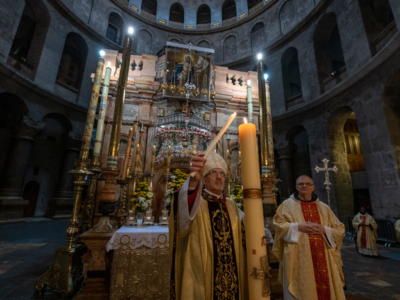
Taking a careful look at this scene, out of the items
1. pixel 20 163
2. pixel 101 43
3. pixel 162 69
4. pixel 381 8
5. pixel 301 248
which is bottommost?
pixel 301 248

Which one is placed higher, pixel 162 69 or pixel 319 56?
pixel 319 56

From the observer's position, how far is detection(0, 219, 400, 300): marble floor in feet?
10.9

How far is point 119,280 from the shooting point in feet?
9.60

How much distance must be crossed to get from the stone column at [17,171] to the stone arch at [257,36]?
53.5 ft

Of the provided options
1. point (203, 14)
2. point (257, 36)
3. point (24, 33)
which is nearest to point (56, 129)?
point (24, 33)

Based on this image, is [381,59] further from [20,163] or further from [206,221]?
[20,163]

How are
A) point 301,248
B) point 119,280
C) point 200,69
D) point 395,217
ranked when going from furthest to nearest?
point 200,69
point 395,217
point 119,280
point 301,248

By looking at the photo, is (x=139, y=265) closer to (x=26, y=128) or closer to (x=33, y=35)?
(x=26, y=128)

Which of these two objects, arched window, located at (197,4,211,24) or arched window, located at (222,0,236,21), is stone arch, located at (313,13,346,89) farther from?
arched window, located at (197,4,211,24)

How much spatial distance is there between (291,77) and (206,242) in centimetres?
1870

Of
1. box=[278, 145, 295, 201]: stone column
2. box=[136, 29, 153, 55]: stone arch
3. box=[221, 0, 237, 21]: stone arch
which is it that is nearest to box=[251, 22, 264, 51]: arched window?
box=[221, 0, 237, 21]: stone arch

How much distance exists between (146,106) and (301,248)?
7186 mm

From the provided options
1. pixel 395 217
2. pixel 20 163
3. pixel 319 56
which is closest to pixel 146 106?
pixel 20 163

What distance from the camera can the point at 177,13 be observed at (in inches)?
764
